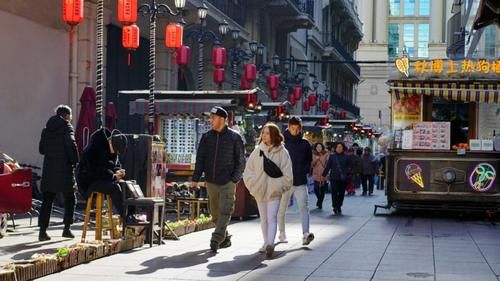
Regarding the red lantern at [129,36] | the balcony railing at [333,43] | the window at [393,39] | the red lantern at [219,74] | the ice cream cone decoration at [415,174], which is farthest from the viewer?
the window at [393,39]

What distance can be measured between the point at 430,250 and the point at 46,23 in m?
12.4

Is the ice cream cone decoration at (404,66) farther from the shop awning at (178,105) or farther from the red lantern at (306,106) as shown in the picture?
the red lantern at (306,106)

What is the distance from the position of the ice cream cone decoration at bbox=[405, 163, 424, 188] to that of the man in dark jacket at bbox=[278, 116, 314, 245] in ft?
18.6

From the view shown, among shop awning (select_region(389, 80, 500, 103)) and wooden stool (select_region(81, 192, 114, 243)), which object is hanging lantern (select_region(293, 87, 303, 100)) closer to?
shop awning (select_region(389, 80, 500, 103))

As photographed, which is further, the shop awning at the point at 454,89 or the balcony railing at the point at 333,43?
the balcony railing at the point at 333,43

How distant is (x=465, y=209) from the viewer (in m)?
17.7

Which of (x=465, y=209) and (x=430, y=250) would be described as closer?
(x=430, y=250)

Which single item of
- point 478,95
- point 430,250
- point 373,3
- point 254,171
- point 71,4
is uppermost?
point 373,3

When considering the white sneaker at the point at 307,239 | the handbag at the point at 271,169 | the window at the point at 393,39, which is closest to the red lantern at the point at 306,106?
the white sneaker at the point at 307,239

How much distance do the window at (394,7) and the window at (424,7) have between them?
2.61m

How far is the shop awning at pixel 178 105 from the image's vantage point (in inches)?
703

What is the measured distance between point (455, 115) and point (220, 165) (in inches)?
387

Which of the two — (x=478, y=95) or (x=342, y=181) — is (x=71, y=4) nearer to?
(x=342, y=181)

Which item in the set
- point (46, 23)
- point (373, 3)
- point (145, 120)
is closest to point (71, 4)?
point (145, 120)
